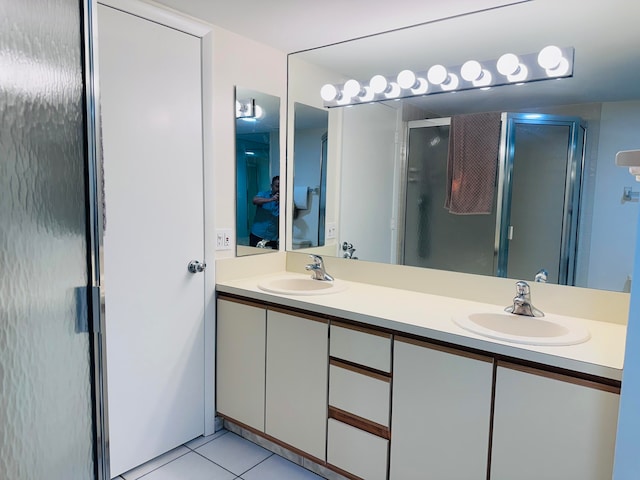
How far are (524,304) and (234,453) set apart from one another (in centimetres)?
156

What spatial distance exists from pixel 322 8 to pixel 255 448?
216 cm

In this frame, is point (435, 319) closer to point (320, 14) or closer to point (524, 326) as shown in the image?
point (524, 326)

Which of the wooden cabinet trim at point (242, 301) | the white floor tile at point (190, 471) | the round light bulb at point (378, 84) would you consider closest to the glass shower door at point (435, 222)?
the round light bulb at point (378, 84)

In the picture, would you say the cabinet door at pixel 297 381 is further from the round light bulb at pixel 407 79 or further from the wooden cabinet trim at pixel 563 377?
the round light bulb at pixel 407 79

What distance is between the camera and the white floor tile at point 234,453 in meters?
1.99

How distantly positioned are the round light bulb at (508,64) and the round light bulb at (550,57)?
0.30 feet

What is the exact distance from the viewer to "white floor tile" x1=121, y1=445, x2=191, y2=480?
6.24 feet

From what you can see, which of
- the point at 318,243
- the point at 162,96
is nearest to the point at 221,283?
the point at 318,243

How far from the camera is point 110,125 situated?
1732 mm

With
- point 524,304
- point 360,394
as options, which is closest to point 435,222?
point 524,304

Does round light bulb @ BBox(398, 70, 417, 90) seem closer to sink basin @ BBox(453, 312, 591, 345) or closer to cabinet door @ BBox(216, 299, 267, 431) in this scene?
sink basin @ BBox(453, 312, 591, 345)

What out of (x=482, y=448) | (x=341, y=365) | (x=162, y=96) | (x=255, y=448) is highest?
(x=162, y=96)

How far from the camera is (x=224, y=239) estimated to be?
2.25 metres

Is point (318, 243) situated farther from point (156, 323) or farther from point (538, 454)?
point (538, 454)
